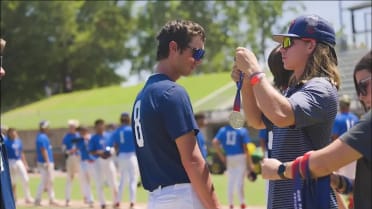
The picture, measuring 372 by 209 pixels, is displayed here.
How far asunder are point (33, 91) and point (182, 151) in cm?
6530

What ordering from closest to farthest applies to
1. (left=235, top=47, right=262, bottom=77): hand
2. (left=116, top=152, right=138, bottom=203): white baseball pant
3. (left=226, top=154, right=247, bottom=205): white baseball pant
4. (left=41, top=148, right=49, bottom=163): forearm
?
(left=235, top=47, right=262, bottom=77): hand
(left=226, top=154, right=247, bottom=205): white baseball pant
(left=116, top=152, right=138, bottom=203): white baseball pant
(left=41, top=148, right=49, bottom=163): forearm

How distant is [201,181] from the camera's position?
4.68 metres

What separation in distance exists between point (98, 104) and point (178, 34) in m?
47.9

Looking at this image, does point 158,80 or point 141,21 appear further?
point 141,21

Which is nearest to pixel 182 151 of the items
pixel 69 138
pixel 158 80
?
pixel 158 80

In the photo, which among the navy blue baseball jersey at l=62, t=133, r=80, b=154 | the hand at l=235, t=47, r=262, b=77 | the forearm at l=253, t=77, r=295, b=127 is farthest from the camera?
the navy blue baseball jersey at l=62, t=133, r=80, b=154

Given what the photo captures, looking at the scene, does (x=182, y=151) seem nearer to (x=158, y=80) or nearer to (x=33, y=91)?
(x=158, y=80)

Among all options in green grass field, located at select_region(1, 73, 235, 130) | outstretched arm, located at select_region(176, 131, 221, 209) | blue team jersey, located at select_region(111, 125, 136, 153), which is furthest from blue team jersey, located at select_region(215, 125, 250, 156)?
green grass field, located at select_region(1, 73, 235, 130)

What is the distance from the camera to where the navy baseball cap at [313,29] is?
451 cm

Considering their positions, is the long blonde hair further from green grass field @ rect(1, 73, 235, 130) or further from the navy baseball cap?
green grass field @ rect(1, 73, 235, 130)

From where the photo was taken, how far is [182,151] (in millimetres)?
4680

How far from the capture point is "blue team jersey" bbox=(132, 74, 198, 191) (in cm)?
471

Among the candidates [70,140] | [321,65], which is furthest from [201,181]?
[70,140]

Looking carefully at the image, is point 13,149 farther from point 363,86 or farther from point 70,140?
point 363,86
